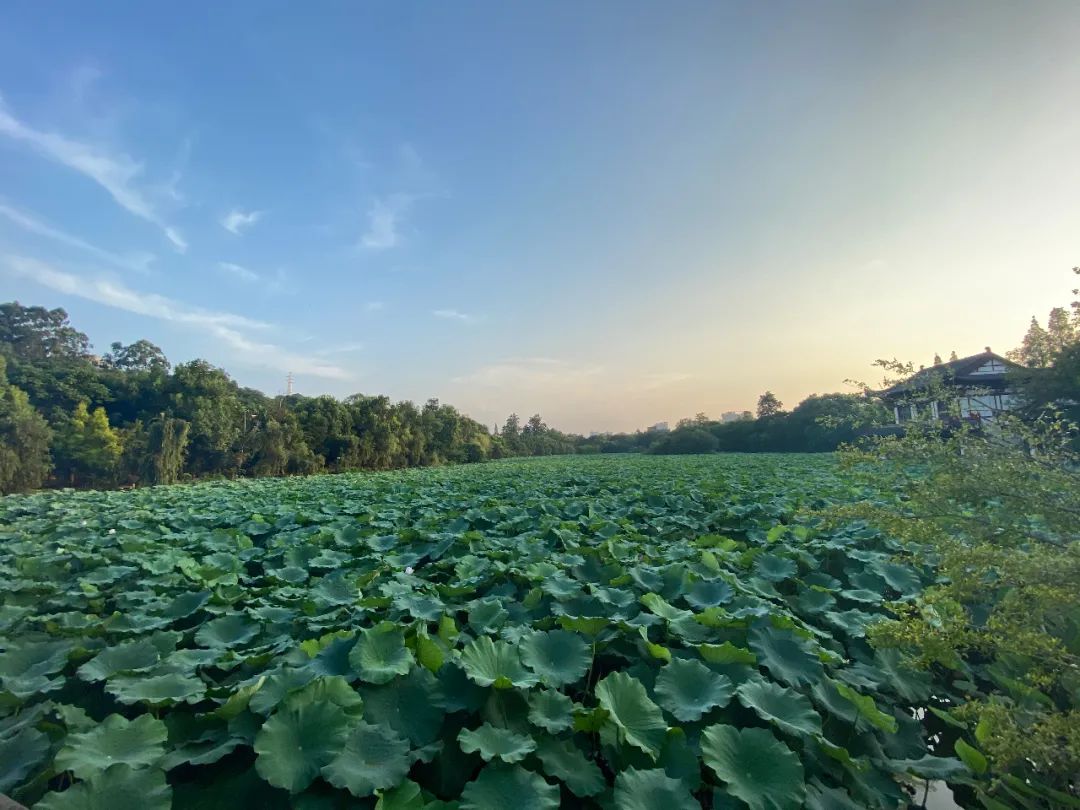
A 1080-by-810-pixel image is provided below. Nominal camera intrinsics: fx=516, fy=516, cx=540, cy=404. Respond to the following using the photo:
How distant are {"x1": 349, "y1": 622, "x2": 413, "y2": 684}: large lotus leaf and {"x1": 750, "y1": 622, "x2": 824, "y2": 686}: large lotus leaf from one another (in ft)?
5.17

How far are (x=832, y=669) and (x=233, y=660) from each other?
9.48 ft

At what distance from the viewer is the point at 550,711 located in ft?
6.15

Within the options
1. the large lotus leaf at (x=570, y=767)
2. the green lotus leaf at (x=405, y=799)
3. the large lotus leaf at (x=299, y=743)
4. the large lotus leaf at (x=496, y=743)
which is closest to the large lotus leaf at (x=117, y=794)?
→ the large lotus leaf at (x=299, y=743)

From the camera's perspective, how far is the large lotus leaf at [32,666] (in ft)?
7.31

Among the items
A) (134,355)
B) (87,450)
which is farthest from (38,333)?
(87,450)

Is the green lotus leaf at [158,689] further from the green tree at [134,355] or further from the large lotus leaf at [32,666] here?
the green tree at [134,355]

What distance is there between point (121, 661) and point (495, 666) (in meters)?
1.75

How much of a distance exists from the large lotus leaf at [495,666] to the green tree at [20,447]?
96.7 ft

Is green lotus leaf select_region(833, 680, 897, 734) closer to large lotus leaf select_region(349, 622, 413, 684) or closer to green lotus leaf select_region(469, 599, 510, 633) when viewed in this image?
green lotus leaf select_region(469, 599, 510, 633)

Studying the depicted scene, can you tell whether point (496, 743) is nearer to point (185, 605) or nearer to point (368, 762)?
point (368, 762)

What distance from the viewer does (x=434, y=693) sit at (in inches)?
76.7

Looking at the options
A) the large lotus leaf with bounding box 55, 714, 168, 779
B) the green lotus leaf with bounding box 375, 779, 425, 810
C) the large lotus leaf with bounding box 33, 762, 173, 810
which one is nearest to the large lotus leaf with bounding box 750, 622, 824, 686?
the green lotus leaf with bounding box 375, 779, 425, 810

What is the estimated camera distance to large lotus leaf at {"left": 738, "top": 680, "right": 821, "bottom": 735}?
1.83 meters

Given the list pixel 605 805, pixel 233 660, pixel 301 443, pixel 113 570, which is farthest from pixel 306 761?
pixel 301 443
